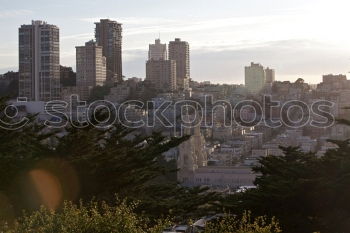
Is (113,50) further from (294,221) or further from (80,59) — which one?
(294,221)

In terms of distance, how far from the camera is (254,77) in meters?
122

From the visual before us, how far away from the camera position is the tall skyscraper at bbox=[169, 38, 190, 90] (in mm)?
126875

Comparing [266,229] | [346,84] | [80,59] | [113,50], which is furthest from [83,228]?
[113,50]

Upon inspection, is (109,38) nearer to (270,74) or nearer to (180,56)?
(180,56)

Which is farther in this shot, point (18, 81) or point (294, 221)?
point (18, 81)

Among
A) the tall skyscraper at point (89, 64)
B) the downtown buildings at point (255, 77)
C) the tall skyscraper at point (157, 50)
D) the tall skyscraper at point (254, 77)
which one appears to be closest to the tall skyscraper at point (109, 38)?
the tall skyscraper at point (89, 64)

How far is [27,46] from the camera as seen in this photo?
267 feet

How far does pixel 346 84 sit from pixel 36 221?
287 ft

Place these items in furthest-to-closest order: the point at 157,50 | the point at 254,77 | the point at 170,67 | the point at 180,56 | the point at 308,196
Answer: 1. the point at 157,50
2. the point at 180,56
3. the point at 254,77
4. the point at 170,67
5. the point at 308,196

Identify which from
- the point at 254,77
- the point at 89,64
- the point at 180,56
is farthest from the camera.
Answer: the point at 180,56

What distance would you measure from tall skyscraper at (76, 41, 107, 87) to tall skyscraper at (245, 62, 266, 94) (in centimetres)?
2892

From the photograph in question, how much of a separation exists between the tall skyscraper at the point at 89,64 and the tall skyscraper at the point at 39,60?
13285mm

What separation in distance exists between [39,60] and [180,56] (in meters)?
48.9

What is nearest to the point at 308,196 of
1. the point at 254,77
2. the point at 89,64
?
the point at 89,64
